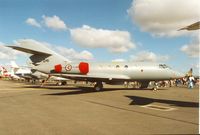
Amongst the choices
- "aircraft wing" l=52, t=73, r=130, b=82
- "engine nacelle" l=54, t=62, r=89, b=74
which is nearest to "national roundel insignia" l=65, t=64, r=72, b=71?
"engine nacelle" l=54, t=62, r=89, b=74

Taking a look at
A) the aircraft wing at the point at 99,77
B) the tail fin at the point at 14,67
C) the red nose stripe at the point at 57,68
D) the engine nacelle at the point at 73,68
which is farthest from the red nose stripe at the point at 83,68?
the tail fin at the point at 14,67

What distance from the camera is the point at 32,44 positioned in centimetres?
3272

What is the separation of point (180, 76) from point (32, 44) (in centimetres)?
2048

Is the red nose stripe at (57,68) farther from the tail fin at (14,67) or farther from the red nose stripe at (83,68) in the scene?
the tail fin at (14,67)

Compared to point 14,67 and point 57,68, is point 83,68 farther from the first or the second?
point 14,67

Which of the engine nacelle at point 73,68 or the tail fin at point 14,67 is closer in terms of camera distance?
the engine nacelle at point 73,68

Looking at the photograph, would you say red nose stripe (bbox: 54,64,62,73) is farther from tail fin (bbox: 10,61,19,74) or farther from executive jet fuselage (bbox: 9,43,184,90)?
tail fin (bbox: 10,61,19,74)

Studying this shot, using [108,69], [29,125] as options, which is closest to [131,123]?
[29,125]

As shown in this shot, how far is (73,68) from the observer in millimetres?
30938

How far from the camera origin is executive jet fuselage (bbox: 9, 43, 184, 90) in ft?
97.3

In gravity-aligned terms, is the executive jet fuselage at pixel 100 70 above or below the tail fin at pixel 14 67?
below

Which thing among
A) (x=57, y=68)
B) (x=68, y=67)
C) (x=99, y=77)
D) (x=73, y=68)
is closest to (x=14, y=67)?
(x=57, y=68)

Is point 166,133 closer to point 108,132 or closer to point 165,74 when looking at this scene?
point 108,132

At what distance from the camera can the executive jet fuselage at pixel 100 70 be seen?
2967cm
